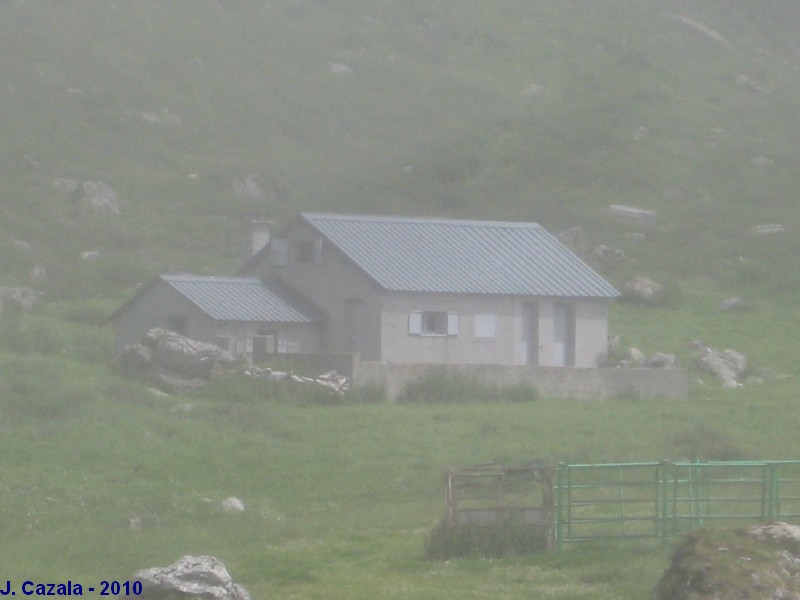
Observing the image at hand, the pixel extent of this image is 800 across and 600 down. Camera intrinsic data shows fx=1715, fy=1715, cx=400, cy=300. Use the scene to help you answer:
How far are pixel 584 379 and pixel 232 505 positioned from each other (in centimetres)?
1597

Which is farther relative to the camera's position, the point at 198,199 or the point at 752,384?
the point at 198,199

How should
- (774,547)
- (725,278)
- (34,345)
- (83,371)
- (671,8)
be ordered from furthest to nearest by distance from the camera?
(671,8) → (725,278) → (34,345) → (83,371) → (774,547)

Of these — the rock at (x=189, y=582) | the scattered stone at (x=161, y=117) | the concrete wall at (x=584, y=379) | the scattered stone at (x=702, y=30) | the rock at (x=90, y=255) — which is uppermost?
the scattered stone at (x=702, y=30)

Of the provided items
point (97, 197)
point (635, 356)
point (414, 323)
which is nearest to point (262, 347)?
point (414, 323)

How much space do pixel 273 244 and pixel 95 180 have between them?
83.2ft

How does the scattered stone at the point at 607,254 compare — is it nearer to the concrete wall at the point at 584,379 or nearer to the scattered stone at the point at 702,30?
the concrete wall at the point at 584,379

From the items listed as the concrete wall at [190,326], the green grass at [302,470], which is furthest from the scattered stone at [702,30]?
the concrete wall at [190,326]

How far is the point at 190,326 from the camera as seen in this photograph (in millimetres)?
44406

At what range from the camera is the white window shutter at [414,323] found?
44353 millimetres

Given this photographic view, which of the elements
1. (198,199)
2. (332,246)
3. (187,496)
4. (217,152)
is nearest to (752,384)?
(332,246)

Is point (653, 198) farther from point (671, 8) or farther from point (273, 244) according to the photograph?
point (671, 8)

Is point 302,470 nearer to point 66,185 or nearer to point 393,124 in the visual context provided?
point 66,185

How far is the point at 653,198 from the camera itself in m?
71.3

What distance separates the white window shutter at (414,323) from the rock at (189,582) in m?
26.2
